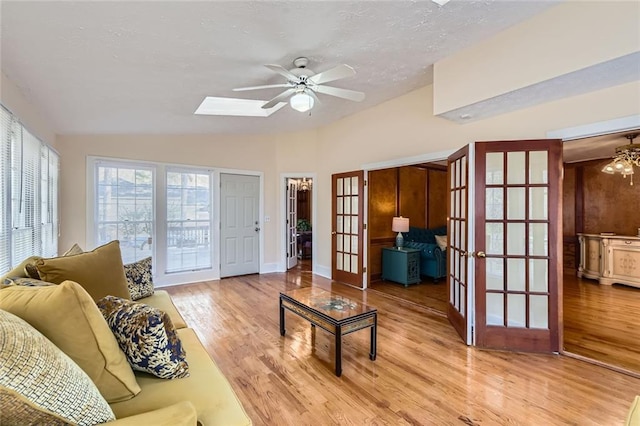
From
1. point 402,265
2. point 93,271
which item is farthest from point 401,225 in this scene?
point 93,271

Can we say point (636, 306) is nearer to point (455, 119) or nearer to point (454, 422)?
point (455, 119)

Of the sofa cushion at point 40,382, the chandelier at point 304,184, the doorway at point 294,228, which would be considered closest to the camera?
the sofa cushion at point 40,382

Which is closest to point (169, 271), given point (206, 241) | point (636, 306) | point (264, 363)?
point (206, 241)

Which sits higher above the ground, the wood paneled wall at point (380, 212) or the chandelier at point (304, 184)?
the chandelier at point (304, 184)

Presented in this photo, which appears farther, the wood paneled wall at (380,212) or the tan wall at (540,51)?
the wood paneled wall at (380,212)

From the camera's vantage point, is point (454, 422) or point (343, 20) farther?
point (343, 20)

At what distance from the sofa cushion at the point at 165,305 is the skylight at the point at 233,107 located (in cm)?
245

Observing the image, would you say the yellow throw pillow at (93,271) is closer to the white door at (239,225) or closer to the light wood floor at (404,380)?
the light wood floor at (404,380)

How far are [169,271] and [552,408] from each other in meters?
5.27

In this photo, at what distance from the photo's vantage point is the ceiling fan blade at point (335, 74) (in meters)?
2.44

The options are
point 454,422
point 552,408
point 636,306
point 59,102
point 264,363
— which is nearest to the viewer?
point 454,422

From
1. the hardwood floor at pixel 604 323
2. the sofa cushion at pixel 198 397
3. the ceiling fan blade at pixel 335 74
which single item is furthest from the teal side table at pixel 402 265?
the sofa cushion at pixel 198 397

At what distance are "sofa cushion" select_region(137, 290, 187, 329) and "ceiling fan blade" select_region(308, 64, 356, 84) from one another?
7.55 ft

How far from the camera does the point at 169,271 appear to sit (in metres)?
5.26
